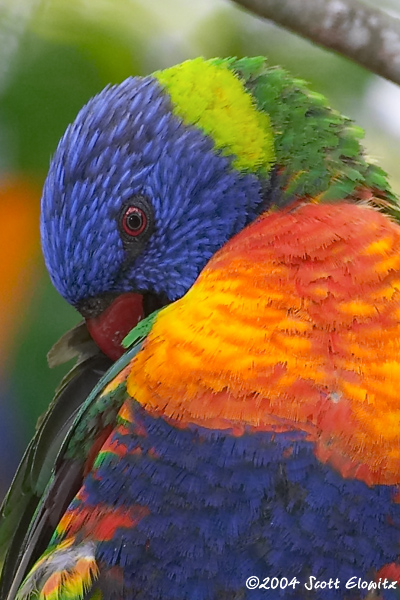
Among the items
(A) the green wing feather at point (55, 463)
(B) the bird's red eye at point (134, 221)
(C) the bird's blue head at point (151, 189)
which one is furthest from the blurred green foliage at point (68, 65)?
(B) the bird's red eye at point (134, 221)

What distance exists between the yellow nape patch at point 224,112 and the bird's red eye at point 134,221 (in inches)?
8.7

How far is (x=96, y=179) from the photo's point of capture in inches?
53.3

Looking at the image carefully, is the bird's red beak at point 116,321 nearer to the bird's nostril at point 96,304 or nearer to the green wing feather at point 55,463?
the bird's nostril at point 96,304

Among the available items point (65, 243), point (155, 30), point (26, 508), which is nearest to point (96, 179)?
point (65, 243)

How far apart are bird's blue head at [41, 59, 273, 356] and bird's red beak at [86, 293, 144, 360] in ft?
0.13

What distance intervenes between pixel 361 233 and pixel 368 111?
1.43 metres

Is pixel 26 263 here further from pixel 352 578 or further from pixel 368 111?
pixel 352 578

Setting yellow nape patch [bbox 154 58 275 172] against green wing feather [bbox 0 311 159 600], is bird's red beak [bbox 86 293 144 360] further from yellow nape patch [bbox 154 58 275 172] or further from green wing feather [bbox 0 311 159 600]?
yellow nape patch [bbox 154 58 275 172]

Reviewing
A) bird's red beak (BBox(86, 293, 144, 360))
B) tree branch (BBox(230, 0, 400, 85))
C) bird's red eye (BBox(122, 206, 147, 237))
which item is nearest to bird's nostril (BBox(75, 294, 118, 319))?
bird's red beak (BBox(86, 293, 144, 360))

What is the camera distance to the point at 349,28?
1.48 metres

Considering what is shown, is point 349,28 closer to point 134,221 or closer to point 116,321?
point 134,221

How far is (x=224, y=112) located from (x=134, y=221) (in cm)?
32

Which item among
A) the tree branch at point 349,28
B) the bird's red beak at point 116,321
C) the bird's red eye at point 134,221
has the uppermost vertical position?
the tree branch at point 349,28

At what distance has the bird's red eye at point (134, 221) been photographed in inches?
54.0
